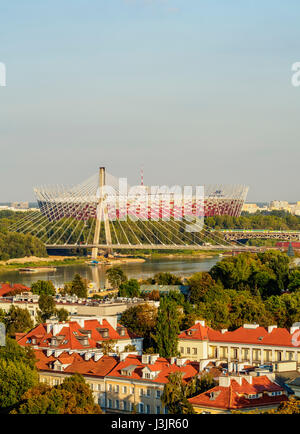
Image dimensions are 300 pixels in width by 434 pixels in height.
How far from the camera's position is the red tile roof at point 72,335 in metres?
8.61

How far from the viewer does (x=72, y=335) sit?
346 inches

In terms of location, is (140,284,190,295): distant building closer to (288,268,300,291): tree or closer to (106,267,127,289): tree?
(288,268,300,291): tree

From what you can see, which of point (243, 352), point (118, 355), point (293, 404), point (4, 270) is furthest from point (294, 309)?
point (4, 270)

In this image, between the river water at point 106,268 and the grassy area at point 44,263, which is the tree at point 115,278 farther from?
the grassy area at point 44,263

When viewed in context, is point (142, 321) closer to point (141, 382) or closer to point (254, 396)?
point (141, 382)

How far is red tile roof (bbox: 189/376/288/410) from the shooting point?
602 cm

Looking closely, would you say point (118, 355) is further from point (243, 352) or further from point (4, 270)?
point (4, 270)

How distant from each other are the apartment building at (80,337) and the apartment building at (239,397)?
6.37 feet

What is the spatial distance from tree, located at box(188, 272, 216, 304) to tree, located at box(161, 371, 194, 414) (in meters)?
5.93

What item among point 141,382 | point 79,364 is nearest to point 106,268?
point 79,364

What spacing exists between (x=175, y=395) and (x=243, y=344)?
A: 2.56m

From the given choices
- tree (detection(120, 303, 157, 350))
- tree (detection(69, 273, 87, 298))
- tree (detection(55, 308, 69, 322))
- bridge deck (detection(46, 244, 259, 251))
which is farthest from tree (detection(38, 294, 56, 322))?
bridge deck (detection(46, 244, 259, 251))

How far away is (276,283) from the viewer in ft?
46.8

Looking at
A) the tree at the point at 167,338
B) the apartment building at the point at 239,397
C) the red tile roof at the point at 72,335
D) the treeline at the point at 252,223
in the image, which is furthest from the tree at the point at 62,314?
the treeline at the point at 252,223
